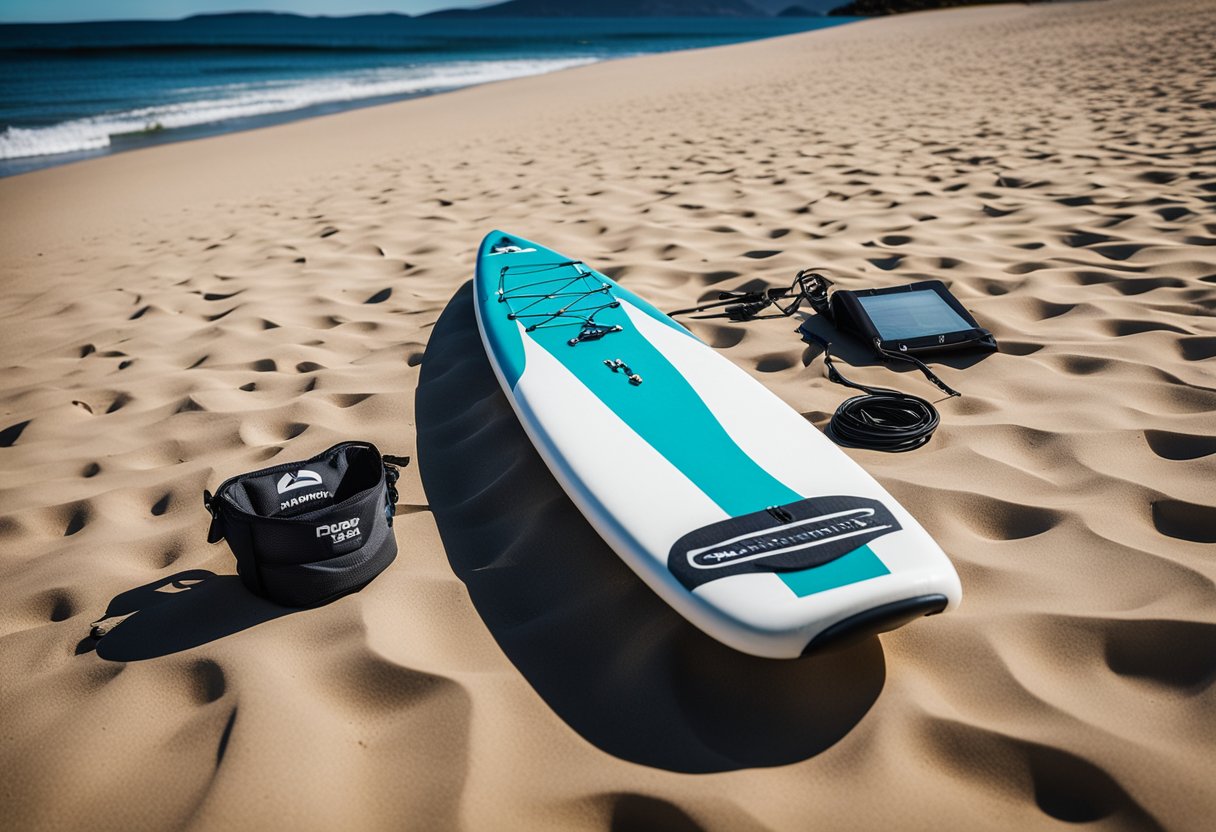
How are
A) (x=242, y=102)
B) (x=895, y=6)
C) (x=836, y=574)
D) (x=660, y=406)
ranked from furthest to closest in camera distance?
1. (x=895, y=6)
2. (x=242, y=102)
3. (x=660, y=406)
4. (x=836, y=574)

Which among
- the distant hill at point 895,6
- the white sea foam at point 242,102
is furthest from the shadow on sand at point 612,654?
the distant hill at point 895,6

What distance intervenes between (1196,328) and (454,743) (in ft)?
8.76

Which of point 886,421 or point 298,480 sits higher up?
point 298,480

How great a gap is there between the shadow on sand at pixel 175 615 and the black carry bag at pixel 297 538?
0.04 m

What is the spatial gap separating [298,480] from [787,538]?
1.18 meters

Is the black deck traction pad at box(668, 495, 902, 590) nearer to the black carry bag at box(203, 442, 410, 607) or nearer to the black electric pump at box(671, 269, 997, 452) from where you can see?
the black electric pump at box(671, 269, 997, 452)

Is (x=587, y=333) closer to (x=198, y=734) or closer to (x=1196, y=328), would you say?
(x=198, y=734)

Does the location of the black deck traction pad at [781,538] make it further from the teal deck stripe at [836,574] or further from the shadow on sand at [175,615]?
the shadow on sand at [175,615]

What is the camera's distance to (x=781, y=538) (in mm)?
1485

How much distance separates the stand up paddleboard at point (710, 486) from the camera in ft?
4.31

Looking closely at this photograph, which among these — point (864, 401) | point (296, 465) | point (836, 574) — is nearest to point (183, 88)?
point (296, 465)

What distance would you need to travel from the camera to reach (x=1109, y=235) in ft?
10.9

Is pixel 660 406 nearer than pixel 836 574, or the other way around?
pixel 836 574

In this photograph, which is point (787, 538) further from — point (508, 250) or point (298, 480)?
point (508, 250)
